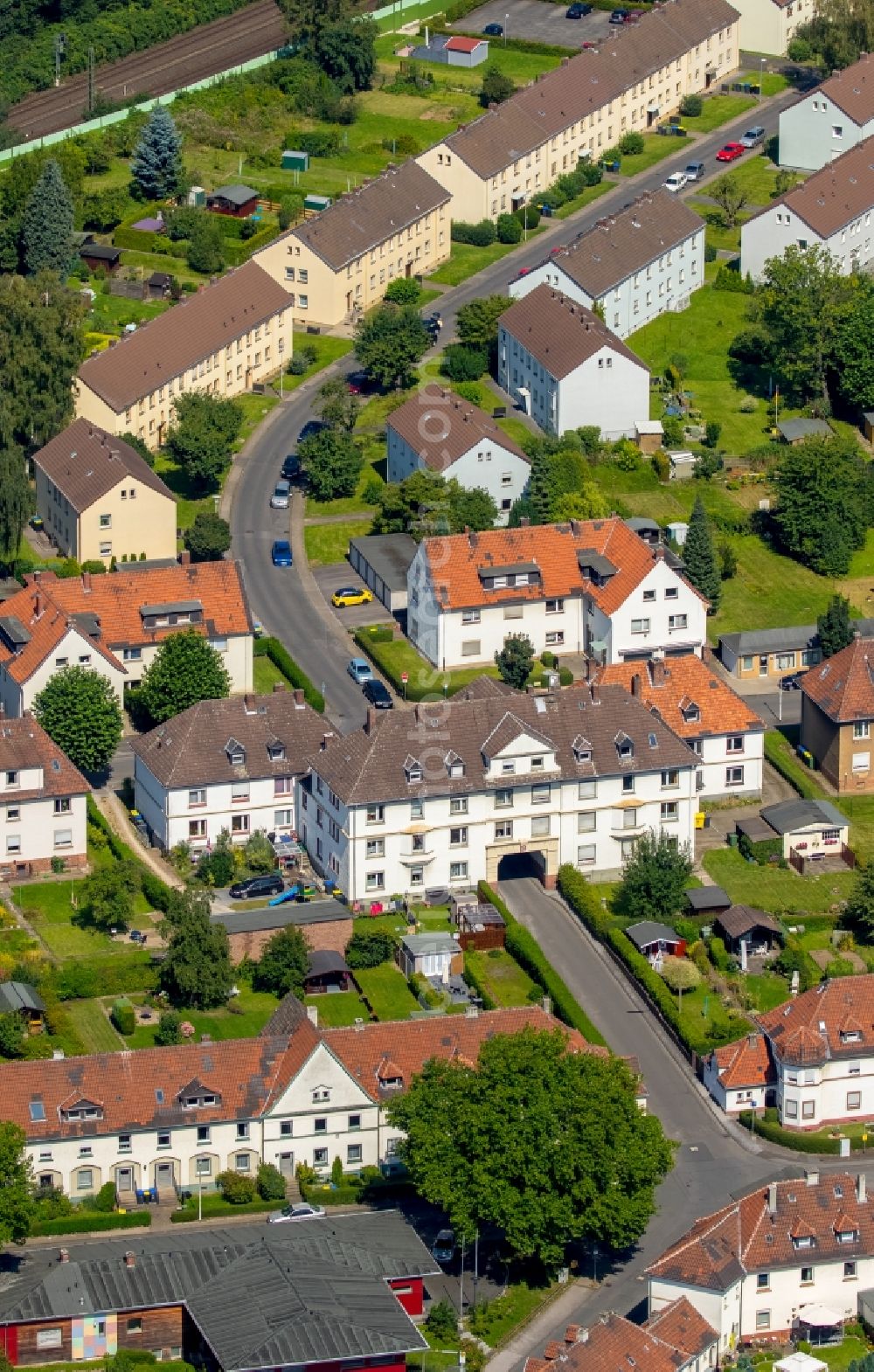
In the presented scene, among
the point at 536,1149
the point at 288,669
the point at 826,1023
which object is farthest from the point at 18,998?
the point at 288,669

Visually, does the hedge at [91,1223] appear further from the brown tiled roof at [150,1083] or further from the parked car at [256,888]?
the parked car at [256,888]

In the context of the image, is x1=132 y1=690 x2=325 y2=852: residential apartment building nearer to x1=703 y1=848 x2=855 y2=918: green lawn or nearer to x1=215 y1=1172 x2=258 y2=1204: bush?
x1=703 y1=848 x2=855 y2=918: green lawn

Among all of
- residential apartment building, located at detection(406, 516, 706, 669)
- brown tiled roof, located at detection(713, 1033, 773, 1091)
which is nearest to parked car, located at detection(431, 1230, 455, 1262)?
brown tiled roof, located at detection(713, 1033, 773, 1091)

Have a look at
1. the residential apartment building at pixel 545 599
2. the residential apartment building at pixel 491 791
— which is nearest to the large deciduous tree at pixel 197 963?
the residential apartment building at pixel 491 791

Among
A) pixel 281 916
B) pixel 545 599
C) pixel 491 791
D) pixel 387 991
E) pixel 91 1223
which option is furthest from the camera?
pixel 545 599

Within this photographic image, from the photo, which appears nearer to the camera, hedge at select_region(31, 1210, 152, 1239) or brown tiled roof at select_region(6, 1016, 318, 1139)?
hedge at select_region(31, 1210, 152, 1239)

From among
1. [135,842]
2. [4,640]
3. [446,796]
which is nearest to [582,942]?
[446,796]

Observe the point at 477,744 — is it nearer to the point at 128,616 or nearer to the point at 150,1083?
the point at 128,616
